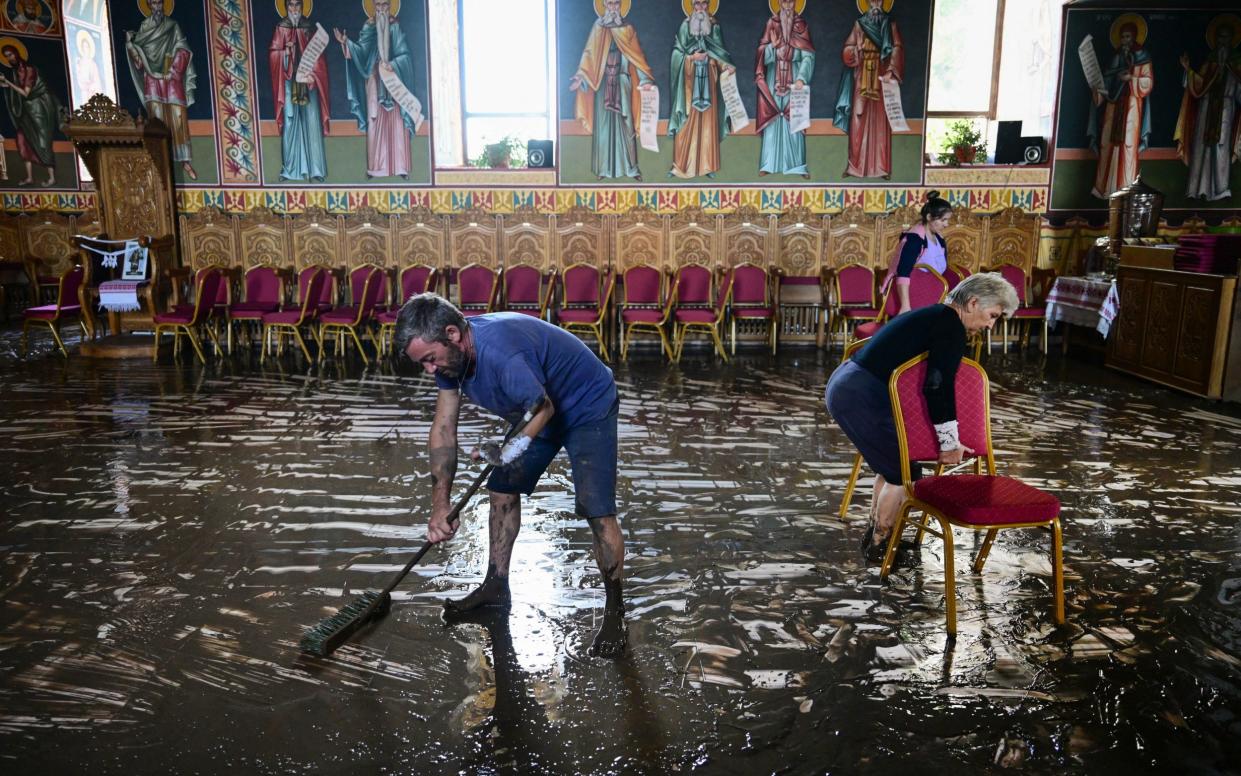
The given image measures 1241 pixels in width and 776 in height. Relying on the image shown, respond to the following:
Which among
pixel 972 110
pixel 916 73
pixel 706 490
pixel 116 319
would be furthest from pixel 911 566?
pixel 116 319

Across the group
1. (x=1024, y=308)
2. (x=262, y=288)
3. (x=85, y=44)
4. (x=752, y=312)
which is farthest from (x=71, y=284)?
(x=1024, y=308)

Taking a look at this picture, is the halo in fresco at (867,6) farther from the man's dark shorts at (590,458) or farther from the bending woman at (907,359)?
the man's dark shorts at (590,458)

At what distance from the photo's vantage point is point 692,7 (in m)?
9.21

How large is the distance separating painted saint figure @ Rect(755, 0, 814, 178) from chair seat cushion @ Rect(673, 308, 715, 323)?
7.64 feet

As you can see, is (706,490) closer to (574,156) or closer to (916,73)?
(574,156)

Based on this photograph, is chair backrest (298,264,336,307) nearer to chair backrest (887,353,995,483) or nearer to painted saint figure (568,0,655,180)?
painted saint figure (568,0,655,180)

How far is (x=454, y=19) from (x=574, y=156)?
2258mm

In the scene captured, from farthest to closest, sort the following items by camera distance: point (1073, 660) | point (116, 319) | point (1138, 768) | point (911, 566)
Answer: point (116, 319)
point (911, 566)
point (1073, 660)
point (1138, 768)

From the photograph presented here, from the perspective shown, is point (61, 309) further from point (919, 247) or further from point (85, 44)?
point (919, 247)

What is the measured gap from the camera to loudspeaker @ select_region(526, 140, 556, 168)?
951 centimetres

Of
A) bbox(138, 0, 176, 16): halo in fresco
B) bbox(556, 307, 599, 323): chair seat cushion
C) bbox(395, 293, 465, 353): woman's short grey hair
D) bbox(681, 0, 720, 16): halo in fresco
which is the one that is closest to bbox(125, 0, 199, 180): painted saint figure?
bbox(138, 0, 176, 16): halo in fresco

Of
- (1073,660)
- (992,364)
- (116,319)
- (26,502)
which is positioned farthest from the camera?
(116,319)

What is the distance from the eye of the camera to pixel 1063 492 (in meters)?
4.44

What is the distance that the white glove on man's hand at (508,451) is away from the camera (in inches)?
99.9
